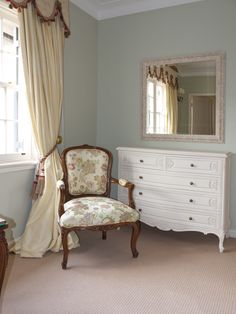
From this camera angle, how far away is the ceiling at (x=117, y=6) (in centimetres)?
391

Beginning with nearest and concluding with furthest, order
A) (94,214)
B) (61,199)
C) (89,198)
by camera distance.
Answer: (94,214)
(61,199)
(89,198)

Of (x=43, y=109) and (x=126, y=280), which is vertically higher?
(x=43, y=109)

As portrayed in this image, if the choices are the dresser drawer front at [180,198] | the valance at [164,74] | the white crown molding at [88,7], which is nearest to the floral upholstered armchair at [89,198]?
the dresser drawer front at [180,198]

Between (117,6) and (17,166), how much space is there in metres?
2.49

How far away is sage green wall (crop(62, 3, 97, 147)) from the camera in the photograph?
3818 mm

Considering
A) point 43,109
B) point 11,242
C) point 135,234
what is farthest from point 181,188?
point 11,242

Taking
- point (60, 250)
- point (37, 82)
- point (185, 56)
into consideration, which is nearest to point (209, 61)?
point (185, 56)

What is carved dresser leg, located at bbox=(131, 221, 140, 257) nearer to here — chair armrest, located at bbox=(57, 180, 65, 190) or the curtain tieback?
chair armrest, located at bbox=(57, 180, 65, 190)

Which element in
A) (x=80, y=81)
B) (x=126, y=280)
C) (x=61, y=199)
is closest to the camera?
(x=126, y=280)

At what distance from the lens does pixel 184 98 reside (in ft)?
12.4

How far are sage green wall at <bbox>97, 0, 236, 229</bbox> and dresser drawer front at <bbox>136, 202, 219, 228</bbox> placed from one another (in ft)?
1.78

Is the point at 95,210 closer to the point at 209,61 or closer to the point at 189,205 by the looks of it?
the point at 189,205

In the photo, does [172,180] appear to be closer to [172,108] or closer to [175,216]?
[175,216]

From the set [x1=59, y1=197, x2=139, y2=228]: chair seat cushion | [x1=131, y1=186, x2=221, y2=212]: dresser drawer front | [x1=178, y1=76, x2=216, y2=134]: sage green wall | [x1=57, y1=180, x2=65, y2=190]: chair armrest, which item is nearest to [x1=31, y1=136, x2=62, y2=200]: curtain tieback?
[x1=57, y1=180, x2=65, y2=190]: chair armrest
